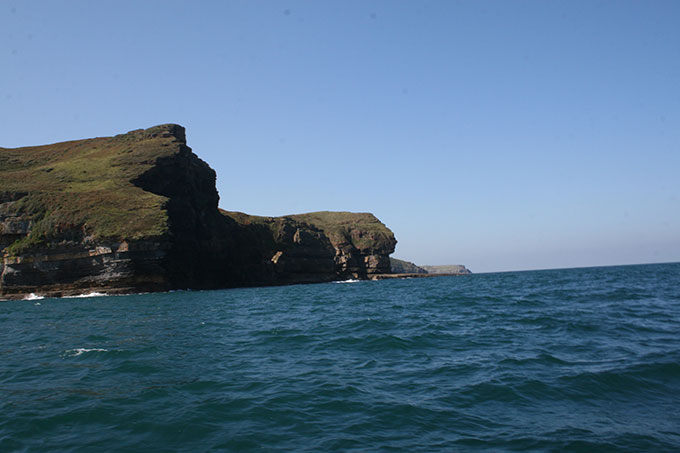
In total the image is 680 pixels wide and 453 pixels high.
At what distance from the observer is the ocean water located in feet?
24.7

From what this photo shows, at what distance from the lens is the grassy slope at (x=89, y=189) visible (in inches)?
2655

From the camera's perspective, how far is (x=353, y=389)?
10.4 metres

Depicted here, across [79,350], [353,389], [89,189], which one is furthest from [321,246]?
[353,389]

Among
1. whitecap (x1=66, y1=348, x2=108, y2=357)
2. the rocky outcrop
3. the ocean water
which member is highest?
the rocky outcrop

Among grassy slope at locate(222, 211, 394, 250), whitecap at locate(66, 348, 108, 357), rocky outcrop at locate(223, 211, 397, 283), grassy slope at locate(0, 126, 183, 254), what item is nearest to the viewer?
whitecap at locate(66, 348, 108, 357)

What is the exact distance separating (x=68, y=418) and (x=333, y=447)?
5.76 metres

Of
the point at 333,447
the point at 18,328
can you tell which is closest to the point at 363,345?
the point at 333,447

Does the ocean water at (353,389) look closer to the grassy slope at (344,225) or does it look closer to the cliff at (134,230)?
the cliff at (134,230)

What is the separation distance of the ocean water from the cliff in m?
52.3

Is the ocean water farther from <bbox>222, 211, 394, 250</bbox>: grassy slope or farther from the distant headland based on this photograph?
<bbox>222, 211, 394, 250</bbox>: grassy slope

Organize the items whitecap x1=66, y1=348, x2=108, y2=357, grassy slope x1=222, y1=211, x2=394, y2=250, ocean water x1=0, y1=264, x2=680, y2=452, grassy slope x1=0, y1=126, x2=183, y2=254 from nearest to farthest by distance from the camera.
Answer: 1. ocean water x1=0, y1=264, x2=680, y2=452
2. whitecap x1=66, y1=348, x2=108, y2=357
3. grassy slope x1=0, y1=126, x2=183, y2=254
4. grassy slope x1=222, y1=211, x2=394, y2=250

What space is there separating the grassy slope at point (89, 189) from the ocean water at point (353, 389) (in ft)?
179

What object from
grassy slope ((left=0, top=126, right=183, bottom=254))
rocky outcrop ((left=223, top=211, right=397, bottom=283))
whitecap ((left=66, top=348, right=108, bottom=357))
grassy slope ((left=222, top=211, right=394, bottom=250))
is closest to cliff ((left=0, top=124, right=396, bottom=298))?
grassy slope ((left=0, top=126, right=183, bottom=254))

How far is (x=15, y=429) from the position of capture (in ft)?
26.8
